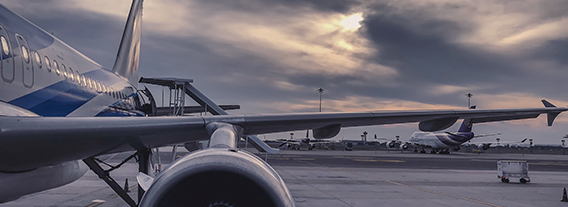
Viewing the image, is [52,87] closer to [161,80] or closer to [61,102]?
[61,102]

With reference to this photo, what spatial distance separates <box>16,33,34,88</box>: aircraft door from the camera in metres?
4.42

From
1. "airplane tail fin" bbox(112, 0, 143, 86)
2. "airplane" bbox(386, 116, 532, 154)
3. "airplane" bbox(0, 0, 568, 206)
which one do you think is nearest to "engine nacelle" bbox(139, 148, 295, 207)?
"airplane" bbox(0, 0, 568, 206)

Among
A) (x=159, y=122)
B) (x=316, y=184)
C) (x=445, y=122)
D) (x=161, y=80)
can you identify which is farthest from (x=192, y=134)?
(x=161, y=80)

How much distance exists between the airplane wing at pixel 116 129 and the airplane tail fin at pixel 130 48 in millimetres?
6498

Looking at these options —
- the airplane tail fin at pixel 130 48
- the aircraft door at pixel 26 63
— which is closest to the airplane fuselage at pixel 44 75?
the aircraft door at pixel 26 63

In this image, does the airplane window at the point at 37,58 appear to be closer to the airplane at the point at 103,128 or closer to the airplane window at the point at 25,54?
the airplane at the point at 103,128

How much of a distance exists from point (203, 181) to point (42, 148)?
1597mm

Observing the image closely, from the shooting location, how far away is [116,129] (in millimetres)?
3963

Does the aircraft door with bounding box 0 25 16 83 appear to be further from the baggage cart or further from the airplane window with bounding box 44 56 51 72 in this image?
the baggage cart

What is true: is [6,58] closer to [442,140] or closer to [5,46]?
[5,46]

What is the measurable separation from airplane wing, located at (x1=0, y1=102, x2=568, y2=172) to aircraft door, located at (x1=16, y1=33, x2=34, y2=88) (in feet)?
3.51

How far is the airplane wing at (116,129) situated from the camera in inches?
129

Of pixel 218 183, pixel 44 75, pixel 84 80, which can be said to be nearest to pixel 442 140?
pixel 84 80

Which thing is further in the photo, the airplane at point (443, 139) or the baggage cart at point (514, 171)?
the airplane at point (443, 139)
